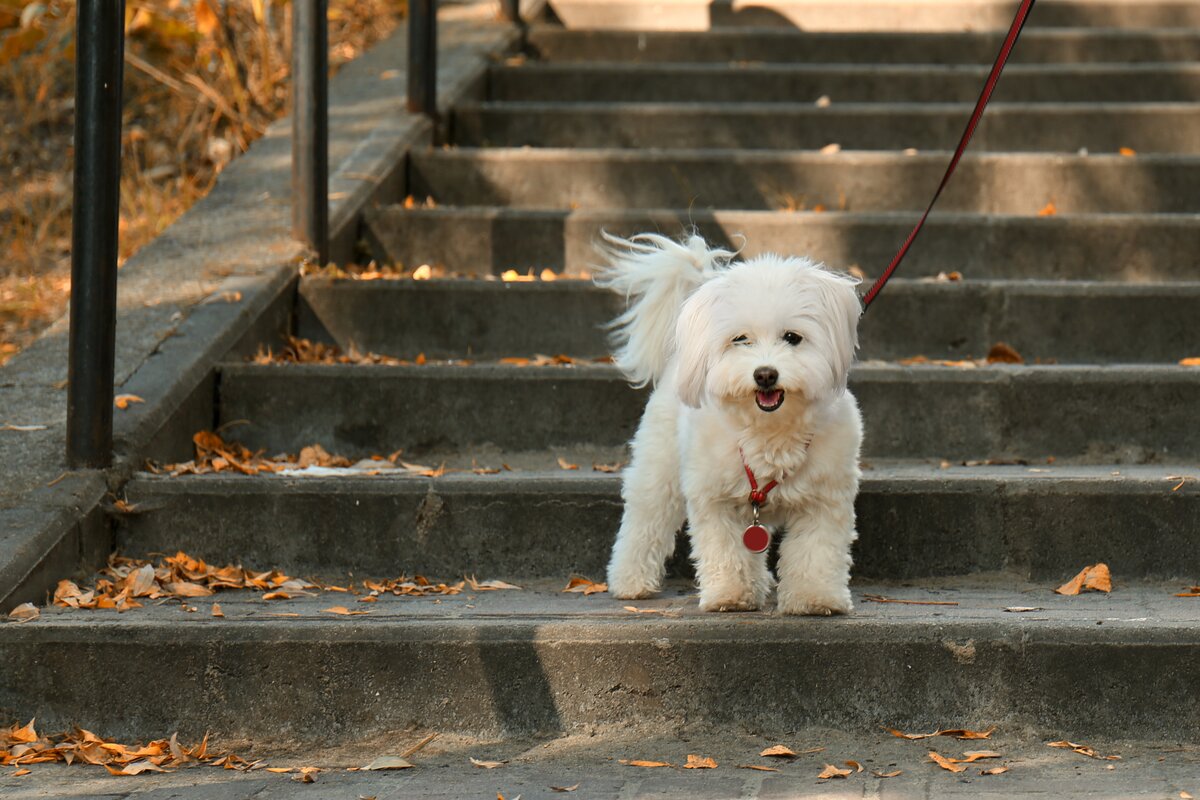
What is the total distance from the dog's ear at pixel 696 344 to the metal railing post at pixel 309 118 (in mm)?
2173

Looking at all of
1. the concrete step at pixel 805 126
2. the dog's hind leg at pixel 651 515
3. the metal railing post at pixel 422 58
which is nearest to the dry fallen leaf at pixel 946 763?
the dog's hind leg at pixel 651 515

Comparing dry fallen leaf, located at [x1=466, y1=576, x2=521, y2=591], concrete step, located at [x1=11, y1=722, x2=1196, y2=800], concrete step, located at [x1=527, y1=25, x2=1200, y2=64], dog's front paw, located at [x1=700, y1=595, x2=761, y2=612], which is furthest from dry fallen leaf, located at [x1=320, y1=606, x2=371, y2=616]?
concrete step, located at [x1=527, y1=25, x2=1200, y2=64]

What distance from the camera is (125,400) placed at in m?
4.19

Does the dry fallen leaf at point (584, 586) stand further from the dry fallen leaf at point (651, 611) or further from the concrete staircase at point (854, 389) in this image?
the dry fallen leaf at point (651, 611)

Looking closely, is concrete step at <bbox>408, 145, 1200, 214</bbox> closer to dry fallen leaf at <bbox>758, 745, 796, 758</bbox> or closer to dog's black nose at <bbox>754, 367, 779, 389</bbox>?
dog's black nose at <bbox>754, 367, 779, 389</bbox>

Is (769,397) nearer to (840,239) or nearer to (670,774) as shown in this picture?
(670,774)

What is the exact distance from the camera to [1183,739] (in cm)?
315

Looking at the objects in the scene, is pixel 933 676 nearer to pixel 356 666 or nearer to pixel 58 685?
pixel 356 666

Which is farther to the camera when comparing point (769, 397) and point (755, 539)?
point (755, 539)

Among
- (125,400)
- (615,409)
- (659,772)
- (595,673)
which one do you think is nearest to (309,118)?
(125,400)

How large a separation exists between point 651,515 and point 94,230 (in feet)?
5.24

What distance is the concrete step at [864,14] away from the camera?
7.25m

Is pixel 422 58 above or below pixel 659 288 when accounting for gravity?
above

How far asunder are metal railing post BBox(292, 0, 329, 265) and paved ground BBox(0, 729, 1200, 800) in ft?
7.72
